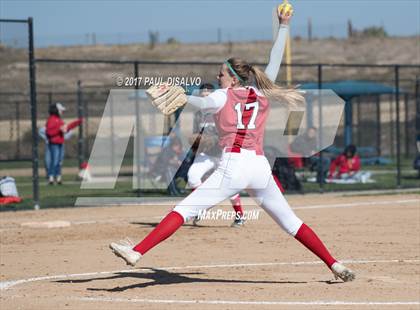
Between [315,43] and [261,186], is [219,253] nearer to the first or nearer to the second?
[261,186]

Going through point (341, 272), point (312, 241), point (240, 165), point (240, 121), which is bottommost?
point (341, 272)

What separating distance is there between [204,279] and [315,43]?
62247mm

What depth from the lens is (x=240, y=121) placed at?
9148 millimetres

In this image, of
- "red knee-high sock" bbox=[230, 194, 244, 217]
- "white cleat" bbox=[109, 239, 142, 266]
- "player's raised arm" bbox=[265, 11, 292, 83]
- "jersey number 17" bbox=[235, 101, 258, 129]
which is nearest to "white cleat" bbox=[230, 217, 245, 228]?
"red knee-high sock" bbox=[230, 194, 244, 217]

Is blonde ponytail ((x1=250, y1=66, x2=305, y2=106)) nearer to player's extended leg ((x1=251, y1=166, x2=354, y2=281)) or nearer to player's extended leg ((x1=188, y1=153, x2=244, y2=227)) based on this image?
player's extended leg ((x1=251, y1=166, x2=354, y2=281))

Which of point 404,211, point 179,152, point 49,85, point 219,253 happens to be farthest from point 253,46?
point 219,253

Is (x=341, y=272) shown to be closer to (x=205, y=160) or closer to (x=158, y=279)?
(x=158, y=279)

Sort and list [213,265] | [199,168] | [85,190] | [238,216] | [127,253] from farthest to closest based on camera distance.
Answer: [85,190], [238,216], [199,168], [213,265], [127,253]

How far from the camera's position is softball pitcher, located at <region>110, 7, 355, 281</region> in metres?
9.02

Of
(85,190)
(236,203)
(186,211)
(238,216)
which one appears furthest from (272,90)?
(85,190)

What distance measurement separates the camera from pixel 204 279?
999 cm

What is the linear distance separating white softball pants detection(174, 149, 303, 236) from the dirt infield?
2.73 ft

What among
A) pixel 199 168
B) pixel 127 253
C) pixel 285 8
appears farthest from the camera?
pixel 199 168

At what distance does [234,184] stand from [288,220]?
68 cm
